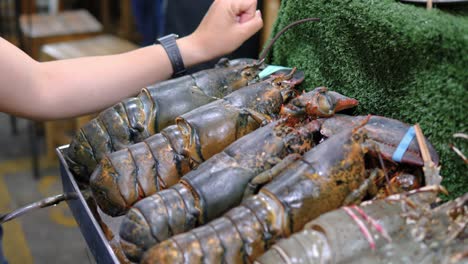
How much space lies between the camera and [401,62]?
118 centimetres

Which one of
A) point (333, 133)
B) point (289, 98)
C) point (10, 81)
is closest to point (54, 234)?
point (10, 81)

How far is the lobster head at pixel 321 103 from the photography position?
1274 millimetres

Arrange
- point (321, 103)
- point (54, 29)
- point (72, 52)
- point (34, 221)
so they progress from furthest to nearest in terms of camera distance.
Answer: point (54, 29) < point (72, 52) < point (34, 221) < point (321, 103)

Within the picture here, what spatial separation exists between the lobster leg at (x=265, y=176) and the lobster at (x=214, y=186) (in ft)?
0.04

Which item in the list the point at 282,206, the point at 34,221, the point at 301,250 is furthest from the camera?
the point at 34,221

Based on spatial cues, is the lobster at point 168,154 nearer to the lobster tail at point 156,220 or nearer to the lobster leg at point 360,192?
the lobster tail at point 156,220

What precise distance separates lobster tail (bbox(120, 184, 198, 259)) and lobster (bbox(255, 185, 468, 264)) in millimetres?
224

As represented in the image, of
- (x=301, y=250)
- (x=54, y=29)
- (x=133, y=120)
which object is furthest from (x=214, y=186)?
(x=54, y=29)

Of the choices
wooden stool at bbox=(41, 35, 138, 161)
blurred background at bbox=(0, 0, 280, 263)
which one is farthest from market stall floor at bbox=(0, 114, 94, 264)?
wooden stool at bbox=(41, 35, 138, 161)

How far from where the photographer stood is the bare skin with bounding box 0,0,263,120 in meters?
1.37

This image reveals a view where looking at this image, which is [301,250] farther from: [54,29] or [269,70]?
[54,29]

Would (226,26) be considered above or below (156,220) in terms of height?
above

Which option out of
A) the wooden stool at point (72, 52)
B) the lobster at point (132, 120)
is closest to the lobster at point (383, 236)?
the lobster at point (132, 120)

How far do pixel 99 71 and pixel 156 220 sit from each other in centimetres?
58
